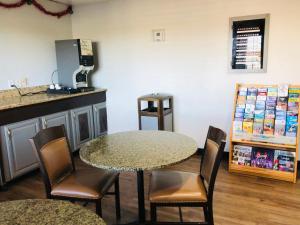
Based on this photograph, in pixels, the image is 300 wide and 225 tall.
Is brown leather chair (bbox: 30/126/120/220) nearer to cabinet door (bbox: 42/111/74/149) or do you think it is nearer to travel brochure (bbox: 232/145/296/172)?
cabinet door (bbox: 42/111/74/149)

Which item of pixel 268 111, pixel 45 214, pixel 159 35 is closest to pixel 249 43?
pixel 268 111

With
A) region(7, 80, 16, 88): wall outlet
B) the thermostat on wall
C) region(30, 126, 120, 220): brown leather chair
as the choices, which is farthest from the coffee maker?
region(30, 126, 120, 220): brown leather chair

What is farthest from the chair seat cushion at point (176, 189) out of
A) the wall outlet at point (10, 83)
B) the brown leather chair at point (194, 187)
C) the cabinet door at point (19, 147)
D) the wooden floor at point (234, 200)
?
the wall outlet at point (10, 83)

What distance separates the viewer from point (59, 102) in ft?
11.5

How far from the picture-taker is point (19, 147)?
3021mm

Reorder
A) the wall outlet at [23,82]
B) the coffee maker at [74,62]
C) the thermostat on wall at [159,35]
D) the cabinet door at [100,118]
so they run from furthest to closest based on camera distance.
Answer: the cabinet door at [100,118] → the coffee maker at [74,62] → the thermostat on wall at [159,35] → the wall outlet at [23,82]

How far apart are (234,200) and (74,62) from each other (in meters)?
2.85

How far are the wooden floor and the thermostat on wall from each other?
6.22 feet

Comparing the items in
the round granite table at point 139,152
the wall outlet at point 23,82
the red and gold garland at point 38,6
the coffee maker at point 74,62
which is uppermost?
the red and gold garland at point 38,6

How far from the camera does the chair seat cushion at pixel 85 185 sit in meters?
1.84

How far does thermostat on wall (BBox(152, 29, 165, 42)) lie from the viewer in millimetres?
3730


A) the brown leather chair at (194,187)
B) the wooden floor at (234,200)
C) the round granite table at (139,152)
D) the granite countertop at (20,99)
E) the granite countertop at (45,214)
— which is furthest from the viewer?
the granite countertop at (20,99)

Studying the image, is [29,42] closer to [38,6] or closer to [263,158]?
[38,6]

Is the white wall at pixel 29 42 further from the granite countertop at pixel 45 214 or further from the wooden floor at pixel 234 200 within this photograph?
the granite countertop at pixel 45 214
